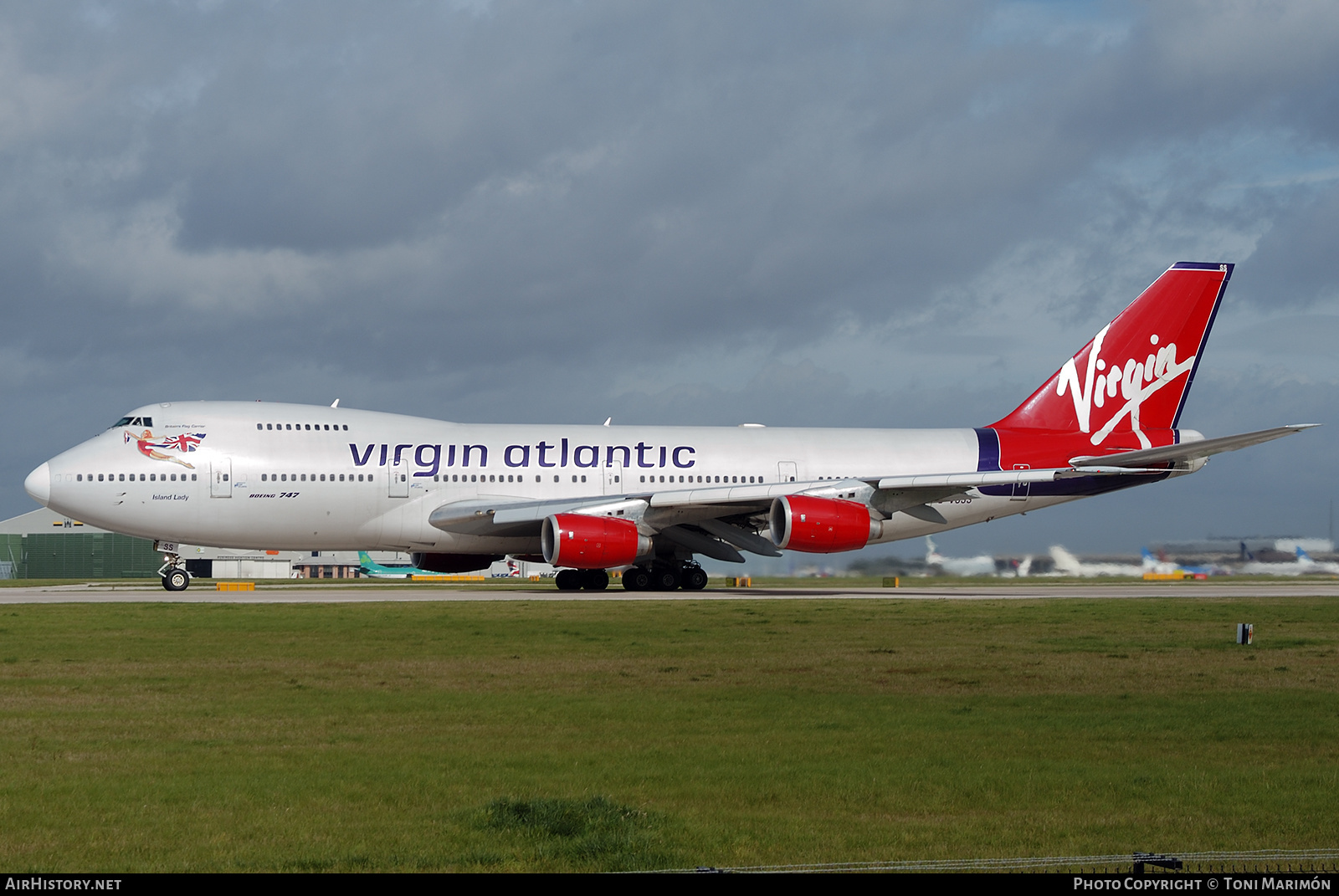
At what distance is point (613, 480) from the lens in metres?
35.3

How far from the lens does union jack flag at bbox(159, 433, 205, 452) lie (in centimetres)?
3281

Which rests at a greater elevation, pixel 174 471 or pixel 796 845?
pixel 174 471

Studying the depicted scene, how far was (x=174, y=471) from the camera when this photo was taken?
107 feet

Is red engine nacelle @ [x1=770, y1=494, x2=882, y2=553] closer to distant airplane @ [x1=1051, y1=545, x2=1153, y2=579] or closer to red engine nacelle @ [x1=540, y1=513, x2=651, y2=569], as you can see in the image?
red engine nacelle @ [x1=540, y1=513, x2=651, y2=569]

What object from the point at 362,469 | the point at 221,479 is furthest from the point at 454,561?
the point at 221,479

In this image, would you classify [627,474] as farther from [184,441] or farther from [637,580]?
[184,441]

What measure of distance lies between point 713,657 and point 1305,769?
8.40 meters

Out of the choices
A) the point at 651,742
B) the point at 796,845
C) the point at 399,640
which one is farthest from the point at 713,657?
the point at 796,845

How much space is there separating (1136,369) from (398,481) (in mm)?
21788

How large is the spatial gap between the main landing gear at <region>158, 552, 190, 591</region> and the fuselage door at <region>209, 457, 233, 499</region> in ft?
10.4

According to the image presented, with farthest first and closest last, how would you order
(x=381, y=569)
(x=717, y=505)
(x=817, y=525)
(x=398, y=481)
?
(x=381, y=569) → (x=398, y=481) → (x=717, y=505) → (x=817, y=525)

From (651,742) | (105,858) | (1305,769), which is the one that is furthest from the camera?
(651,742)

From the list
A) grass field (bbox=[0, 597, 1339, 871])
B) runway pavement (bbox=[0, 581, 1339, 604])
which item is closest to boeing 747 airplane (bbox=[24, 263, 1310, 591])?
runway pavement (bbox=[0, 581, 1339, 604])
